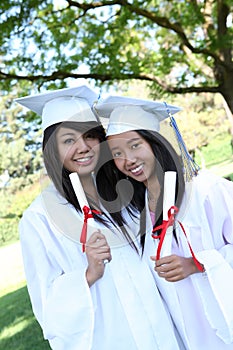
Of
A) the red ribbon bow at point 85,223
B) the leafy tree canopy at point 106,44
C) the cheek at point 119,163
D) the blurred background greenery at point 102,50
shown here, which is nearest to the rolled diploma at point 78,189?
the red ribbon bow at point 85,223

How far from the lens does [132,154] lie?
227 centimetres

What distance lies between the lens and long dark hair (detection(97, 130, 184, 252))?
2.32 m

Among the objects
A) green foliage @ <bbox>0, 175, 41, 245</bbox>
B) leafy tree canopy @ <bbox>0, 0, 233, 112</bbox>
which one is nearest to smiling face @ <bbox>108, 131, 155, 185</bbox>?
leafy tree canopy @ <bbox>0, 0, 233, 112</bbox>

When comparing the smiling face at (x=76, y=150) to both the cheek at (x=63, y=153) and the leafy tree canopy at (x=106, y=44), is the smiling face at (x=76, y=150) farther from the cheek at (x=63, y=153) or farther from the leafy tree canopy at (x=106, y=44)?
the leafy tree canopy at (x=106, y=44)

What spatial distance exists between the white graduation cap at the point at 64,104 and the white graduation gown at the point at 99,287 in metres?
0.38

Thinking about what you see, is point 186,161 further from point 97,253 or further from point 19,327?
point 19,327

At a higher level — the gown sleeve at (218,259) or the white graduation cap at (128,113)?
the white graduation cap at (128,113)

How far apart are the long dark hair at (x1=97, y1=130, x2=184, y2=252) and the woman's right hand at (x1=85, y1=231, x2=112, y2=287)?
11.1 inches

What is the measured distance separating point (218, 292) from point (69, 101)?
1037 millimetres

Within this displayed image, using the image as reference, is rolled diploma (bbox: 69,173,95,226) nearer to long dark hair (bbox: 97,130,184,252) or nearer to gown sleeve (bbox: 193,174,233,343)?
long dark hair (bbox: 97,130,184,252)

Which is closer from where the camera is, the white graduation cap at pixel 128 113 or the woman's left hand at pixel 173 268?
the woman's left hand at pixel 173 268

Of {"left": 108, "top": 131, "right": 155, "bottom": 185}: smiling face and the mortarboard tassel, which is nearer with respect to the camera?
{"left": 108, "top": 131, "right": 155, "bottom": 185}: smiling face

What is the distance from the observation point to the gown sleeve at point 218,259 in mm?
2234

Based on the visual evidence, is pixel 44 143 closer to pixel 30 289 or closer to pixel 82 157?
pixel 82 157
